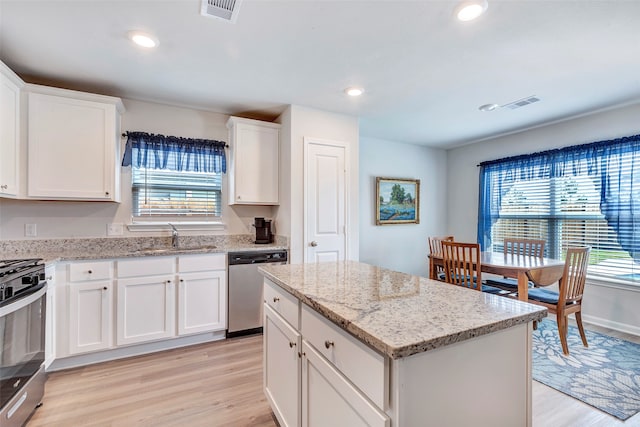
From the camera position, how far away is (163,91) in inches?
117

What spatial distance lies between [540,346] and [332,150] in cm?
282

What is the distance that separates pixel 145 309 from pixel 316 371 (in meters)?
2.12

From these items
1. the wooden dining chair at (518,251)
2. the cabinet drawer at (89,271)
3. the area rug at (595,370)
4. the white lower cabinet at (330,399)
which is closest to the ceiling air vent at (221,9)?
the white lower cabinet at (330,399)

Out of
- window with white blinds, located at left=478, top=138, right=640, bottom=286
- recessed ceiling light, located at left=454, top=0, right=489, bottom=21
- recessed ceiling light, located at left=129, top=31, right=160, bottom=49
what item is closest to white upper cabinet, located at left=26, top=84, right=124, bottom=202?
recessed ceiling light, located at left=129, top=31, right=160, bottom=49

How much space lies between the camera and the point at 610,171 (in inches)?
133

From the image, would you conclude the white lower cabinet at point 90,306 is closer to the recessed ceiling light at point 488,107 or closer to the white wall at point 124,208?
the white wall at point 124,208

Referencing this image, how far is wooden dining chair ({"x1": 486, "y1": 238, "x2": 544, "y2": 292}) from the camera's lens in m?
3.30

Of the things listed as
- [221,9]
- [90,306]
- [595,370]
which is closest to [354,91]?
[221,9]

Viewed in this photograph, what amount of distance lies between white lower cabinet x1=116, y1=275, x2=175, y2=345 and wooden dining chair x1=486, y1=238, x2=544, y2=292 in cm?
334

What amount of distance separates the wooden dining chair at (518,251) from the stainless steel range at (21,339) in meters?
3.96

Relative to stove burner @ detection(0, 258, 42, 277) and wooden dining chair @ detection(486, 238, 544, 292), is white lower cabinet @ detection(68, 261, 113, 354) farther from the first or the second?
wooden dining chair @ detection(486, 238, 544, 292)

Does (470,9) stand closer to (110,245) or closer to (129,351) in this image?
(110,245)

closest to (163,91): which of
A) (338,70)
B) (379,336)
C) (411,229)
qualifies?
(338,70)

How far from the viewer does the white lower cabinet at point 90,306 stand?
8.07ft
